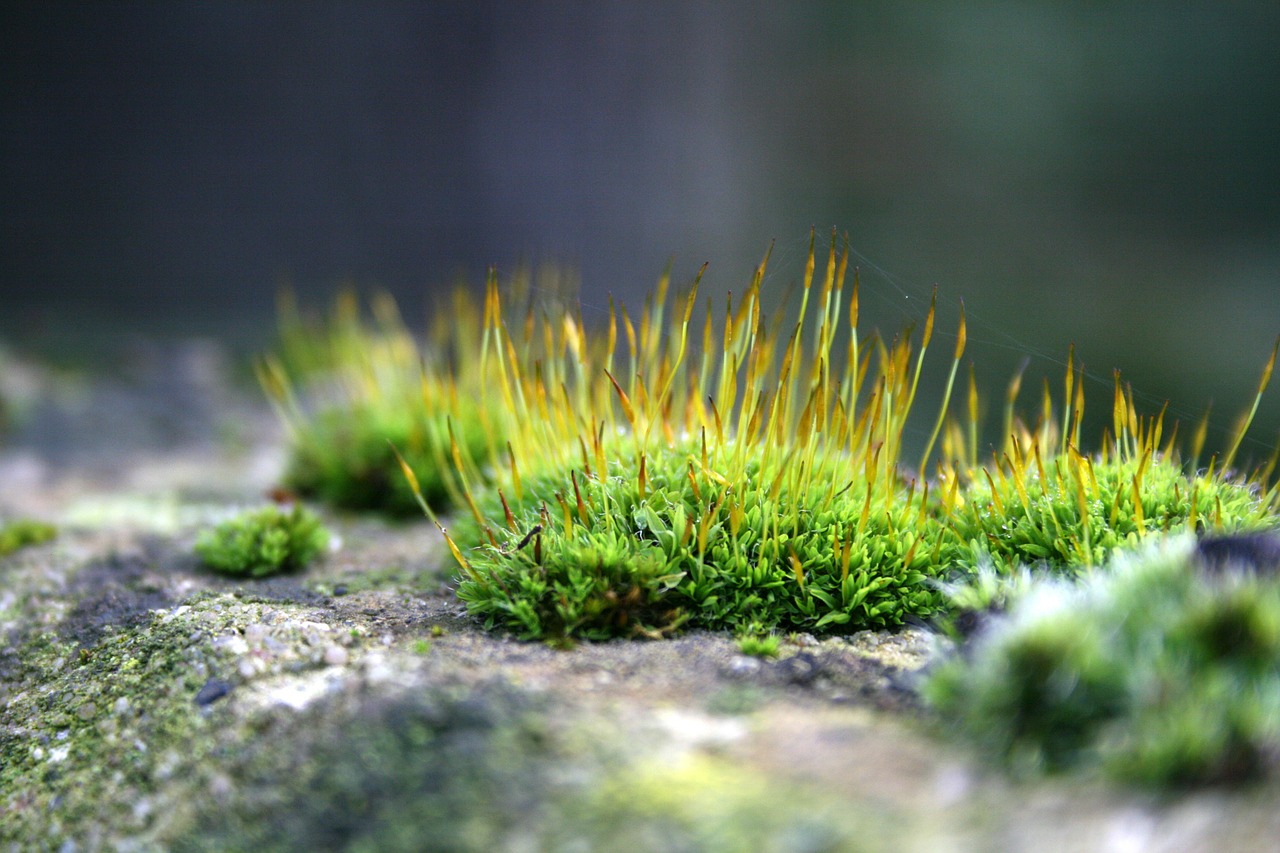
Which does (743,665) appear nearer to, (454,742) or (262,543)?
(454,742)

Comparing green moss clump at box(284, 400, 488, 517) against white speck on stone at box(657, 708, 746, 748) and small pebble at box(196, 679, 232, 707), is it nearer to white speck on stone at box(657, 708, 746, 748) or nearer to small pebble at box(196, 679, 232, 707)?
small pebble at box(196, 679, 232, 707)

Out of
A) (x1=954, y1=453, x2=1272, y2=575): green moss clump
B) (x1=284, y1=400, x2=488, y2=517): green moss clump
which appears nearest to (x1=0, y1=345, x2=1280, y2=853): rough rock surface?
(x1=954, y1=453, x2=1272, y2=575): green moss clump

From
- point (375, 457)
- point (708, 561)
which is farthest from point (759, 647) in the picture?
point (375, 457)

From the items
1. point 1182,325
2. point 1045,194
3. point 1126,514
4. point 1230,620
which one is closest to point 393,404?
point 1126,514

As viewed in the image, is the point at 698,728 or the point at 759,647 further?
the point at 759,647

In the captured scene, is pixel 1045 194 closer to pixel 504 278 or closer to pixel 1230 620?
pixel 504 278

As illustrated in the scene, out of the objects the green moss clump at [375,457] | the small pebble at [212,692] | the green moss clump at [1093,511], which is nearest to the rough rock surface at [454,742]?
the small pebble at [212,692]

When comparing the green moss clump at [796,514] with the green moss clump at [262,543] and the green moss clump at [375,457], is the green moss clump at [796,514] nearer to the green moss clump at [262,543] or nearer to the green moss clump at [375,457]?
the green moss clump at [262,543]
